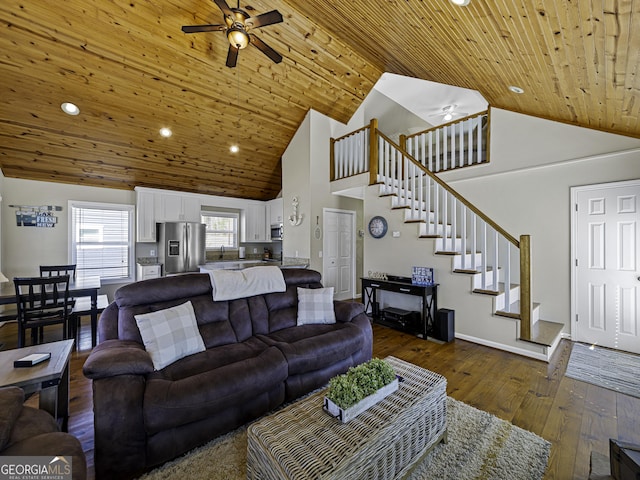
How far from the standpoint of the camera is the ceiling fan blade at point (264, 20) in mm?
2499

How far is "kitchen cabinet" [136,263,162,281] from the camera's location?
5.36m

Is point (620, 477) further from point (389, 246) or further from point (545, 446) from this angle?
point (389, 246)

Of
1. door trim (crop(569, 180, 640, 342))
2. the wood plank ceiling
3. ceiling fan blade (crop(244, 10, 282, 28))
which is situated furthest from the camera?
door trim (crop(569, 180, 640, 342))

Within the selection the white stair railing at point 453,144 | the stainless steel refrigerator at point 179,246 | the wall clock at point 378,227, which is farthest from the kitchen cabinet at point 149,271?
the white stair railing at point 453,144

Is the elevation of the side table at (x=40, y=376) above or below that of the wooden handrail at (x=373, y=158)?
below

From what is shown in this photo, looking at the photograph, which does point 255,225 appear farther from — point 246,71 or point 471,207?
point 471,207

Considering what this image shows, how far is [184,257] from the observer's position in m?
5.56

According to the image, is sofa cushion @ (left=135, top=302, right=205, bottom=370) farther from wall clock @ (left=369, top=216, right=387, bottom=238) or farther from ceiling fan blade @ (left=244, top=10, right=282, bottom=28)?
wall clock @ (left=369, top=216, right=387, bottom=238)

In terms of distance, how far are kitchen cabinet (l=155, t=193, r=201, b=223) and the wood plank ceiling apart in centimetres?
28

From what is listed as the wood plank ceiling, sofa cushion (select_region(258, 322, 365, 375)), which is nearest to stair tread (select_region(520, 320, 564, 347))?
sofa cushion (select_region(258, 322, 365, 375))

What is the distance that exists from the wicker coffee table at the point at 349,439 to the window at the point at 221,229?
5.70 m

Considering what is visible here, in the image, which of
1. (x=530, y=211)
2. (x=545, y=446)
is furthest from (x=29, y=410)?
(x=530, y=211)

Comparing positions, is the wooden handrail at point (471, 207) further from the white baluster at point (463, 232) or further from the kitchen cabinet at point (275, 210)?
the kitchen cabinet at point (275, 210)

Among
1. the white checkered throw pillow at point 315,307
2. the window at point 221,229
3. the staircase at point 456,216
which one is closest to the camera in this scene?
the white checkered throw pillow at point 315,307
